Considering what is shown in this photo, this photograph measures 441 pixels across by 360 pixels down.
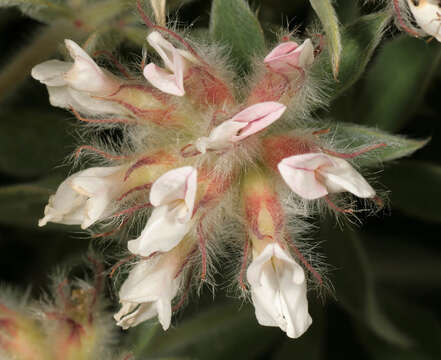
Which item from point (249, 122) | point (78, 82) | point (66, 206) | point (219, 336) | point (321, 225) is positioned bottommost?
point (219, 336)

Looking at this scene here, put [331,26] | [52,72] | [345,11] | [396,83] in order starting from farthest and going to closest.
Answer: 1. [396,83]
2. [345,11]
3. [52,72]
4. [331,26]

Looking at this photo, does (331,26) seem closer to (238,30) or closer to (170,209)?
(238,30)

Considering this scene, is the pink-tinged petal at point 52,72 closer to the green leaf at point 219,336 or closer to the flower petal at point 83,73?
the flower petal at point 83,73

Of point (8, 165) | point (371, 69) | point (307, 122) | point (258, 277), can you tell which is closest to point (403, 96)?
point (371, 69)

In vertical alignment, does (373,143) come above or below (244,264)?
above

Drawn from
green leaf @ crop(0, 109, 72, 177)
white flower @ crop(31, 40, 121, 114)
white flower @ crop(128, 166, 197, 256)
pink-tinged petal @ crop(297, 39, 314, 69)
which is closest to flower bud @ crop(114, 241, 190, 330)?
white flower @ crop(128, 166, 197, 256)

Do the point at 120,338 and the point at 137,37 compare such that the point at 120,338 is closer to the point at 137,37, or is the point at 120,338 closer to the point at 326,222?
the point at 326,222

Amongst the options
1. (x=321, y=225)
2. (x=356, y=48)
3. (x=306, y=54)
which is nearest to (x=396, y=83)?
(x=321, y=225)
